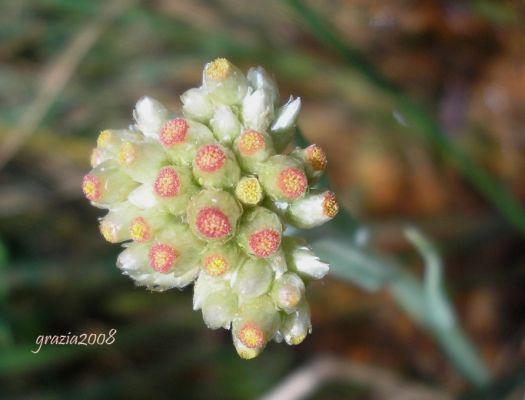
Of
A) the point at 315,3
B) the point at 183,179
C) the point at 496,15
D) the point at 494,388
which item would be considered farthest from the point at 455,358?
the point at 315,3

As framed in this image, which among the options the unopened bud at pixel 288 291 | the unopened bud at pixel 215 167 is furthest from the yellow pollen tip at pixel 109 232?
the unopened bud at pixel 288 291

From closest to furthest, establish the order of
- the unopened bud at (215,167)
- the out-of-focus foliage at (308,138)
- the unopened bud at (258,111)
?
1. the unopened bud at (215,167)
2. the unopened bud at (258,111)
3. the out-of-focus foliage at (308,138)

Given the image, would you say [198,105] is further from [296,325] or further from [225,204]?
[296,325]

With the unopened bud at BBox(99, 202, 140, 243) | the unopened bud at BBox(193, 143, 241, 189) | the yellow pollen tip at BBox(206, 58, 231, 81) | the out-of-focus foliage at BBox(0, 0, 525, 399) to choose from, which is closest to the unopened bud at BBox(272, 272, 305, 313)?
the unopened bud at BBox(193, 143, 241, 189)

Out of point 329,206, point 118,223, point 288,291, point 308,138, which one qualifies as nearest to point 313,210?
point 329,206

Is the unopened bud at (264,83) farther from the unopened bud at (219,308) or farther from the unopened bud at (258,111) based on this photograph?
the unopened bud at (219,308)

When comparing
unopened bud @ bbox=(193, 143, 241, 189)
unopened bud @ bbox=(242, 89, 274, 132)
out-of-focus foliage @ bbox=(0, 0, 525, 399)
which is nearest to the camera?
unopened bud @ bbox=(193, 143, 241, 189)

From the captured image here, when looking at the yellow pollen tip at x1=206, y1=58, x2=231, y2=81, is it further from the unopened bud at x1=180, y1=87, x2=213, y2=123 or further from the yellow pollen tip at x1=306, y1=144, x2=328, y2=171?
Result: the yellow pollen tip at x1=306, y1=144, x2=328, y2=171

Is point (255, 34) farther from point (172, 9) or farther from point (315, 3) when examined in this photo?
point (172, 9)
